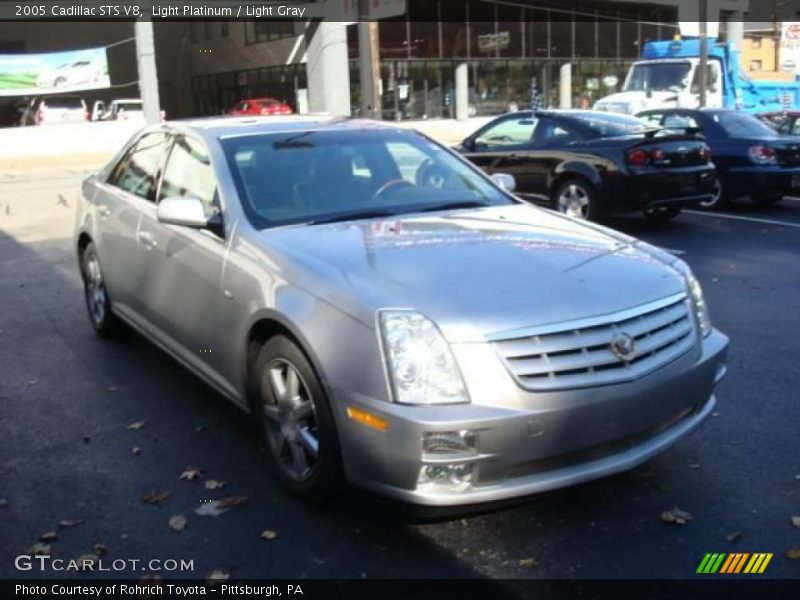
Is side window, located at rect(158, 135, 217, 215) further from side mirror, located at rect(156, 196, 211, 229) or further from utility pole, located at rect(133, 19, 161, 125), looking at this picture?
utility pole, located at rect(133, 19, 161, 125)

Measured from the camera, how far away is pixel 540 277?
11.4 feet

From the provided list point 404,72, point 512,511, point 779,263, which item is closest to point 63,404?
point 512,511

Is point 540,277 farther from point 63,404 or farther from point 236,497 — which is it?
point 63,404

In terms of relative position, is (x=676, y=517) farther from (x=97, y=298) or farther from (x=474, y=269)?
(x=97, y=298)

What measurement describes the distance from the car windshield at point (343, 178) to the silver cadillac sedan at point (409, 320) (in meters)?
0.01

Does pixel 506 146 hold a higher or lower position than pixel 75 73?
lower

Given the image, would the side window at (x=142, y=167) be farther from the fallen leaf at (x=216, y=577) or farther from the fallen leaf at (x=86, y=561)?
the fallen leaf at (x=216, y=577)

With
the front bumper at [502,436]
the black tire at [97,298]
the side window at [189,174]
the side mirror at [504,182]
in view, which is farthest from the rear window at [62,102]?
the front bumper at [502,436]

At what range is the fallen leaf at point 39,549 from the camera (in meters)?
3.46

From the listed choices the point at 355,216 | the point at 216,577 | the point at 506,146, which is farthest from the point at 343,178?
the point at 506,146

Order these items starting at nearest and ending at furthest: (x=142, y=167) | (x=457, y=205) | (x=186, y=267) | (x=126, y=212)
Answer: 1. (x=186, y=267)
2. (x=457, y=205)
3. (x=126, y=212)
4. (x=142, y=167)

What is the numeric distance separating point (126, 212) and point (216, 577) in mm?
2978

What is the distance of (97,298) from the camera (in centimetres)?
635

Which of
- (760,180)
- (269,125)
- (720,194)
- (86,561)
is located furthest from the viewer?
(720,194)
